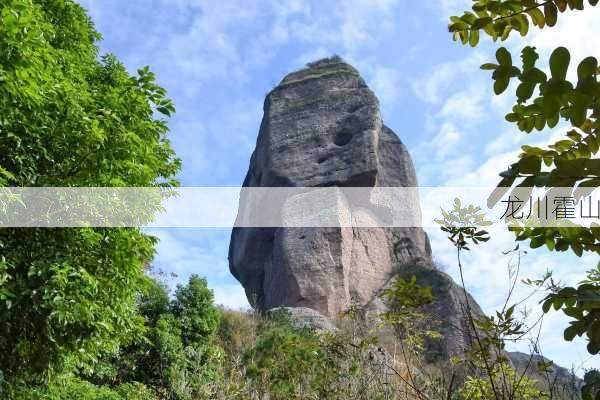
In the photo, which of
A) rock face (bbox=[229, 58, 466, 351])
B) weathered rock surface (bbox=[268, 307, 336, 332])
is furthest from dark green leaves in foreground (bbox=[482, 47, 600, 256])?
rock face (bbox=[229, 58, 466, 351])

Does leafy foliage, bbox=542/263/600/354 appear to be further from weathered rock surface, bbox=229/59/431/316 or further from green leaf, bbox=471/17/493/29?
weathered rock surface, bbox=229/59/431/316

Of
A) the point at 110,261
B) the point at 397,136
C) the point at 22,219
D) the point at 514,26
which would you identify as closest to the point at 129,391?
the point at 110,261

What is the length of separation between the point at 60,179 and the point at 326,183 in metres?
23.4

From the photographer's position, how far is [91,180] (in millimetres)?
7355

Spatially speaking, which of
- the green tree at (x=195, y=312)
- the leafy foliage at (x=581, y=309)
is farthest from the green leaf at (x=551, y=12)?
the green tree at (x=195, y=312)

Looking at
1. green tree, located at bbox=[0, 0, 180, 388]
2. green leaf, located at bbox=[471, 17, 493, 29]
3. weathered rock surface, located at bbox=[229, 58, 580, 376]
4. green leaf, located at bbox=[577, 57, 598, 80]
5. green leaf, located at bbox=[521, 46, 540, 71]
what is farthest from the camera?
weathered rock surface, located at bbox=[229, 58, 580, 376]

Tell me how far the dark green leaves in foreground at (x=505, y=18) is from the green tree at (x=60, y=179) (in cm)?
558

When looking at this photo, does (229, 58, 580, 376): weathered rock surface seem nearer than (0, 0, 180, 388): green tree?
No

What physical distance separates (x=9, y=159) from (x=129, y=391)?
268 inches

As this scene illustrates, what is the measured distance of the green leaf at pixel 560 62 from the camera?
1.16 metres

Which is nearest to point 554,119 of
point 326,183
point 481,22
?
point 481,22

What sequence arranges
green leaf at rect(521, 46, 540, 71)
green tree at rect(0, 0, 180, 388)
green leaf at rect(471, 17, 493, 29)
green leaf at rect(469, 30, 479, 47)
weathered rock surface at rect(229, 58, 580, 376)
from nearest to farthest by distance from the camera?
green leaf at rect(521, 46, 540, 71) < green leaf at rect(471, 17, 493, 29) < green leaf at rect(469, 30, 479, 47) < green tree at rect(0, 0, 180, 388) < weathered rock surface at rect(229, 58, 580, 376)

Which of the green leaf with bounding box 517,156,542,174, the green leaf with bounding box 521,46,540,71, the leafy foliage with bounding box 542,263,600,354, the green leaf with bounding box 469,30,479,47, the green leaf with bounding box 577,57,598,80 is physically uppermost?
the green leaf with bounding box 469,30,479,47

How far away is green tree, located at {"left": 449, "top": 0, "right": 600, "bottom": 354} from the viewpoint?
1.17m
